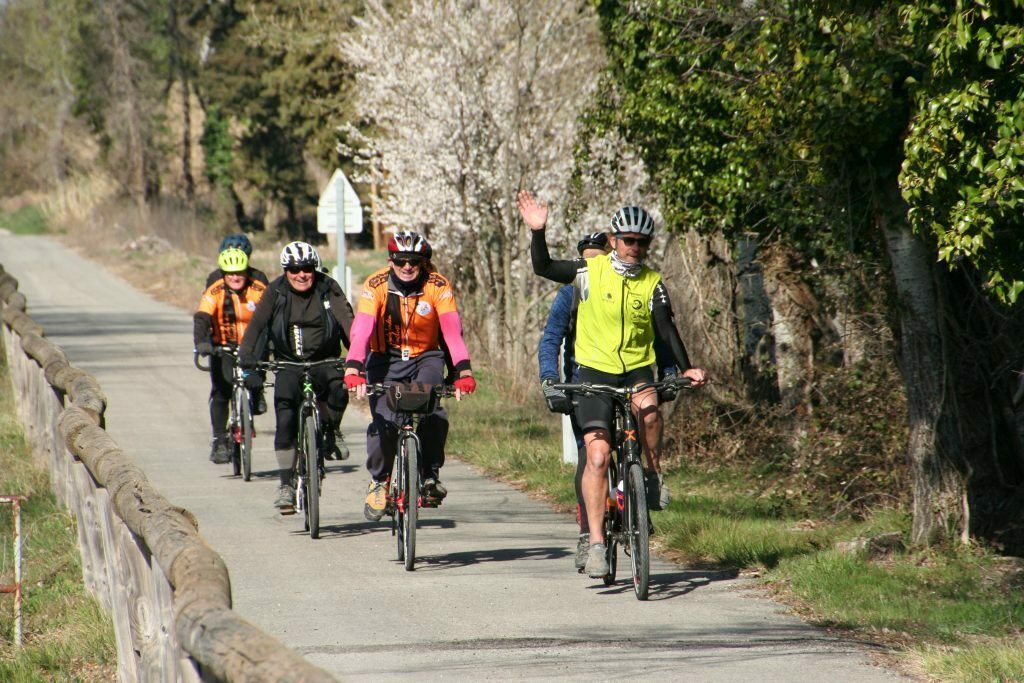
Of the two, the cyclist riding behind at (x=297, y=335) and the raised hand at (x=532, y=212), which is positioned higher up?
the raised hand at (x=532, y=212)

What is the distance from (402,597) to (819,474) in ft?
13.9

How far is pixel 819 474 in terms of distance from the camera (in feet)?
36.1

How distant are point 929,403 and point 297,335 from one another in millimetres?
4329

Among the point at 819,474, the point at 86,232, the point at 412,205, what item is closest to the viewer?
the point at 819,474

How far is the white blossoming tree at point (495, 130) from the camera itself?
62.7 feet

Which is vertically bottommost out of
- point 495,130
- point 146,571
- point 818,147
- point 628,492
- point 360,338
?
point 628,492

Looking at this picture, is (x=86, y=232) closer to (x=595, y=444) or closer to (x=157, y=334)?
(x=157, y=334)

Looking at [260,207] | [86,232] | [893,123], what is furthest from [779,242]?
[260,207]

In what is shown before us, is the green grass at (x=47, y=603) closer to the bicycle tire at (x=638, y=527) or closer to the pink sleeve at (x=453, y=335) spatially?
the pink sleeve at (x=453, y=335)

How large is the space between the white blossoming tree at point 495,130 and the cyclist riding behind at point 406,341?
836cm

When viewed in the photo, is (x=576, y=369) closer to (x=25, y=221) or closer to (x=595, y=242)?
(x=595, y=242)

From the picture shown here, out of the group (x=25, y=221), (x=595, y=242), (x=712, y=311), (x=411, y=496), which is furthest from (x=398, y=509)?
(x=25, y=221)

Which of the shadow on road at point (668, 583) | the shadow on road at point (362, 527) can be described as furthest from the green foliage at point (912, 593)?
the shadow on road at point (362, 527)

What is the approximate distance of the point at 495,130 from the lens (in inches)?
818
